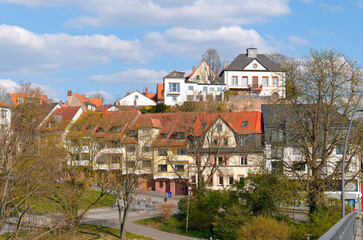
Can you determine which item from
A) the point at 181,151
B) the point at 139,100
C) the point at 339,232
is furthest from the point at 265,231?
the point at 139,100

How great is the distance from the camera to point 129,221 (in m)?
42.7

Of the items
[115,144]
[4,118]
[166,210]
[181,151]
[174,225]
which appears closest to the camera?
[174,225]

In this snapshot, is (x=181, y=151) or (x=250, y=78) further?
(x=250, y=78)

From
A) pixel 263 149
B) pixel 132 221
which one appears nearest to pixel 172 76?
pixel 132 221

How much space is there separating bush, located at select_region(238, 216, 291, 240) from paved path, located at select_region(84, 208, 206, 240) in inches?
449

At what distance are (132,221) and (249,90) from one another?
44.9 metres

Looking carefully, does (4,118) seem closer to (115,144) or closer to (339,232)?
(115,144)

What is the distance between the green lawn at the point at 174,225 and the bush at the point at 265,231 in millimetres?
11737

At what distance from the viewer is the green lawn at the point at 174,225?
38469 millimetres

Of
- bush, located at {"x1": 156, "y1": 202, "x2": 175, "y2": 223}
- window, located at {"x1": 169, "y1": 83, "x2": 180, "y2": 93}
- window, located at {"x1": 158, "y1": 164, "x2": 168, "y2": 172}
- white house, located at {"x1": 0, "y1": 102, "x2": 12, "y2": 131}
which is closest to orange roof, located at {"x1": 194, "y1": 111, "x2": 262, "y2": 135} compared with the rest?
window, located at {"x1": 158, "y1": 164, "x2": 168, "y2": 172}

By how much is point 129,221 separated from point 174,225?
4.97 meters

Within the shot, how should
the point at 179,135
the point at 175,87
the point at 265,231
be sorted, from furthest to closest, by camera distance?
1. the point at 175,87
2. the point at 179,135
3. the point at 265,231

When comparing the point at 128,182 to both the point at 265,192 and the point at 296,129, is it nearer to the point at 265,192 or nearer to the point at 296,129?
the point at 265,192

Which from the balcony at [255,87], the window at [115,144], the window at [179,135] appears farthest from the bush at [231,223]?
the balcony at [255,87]
